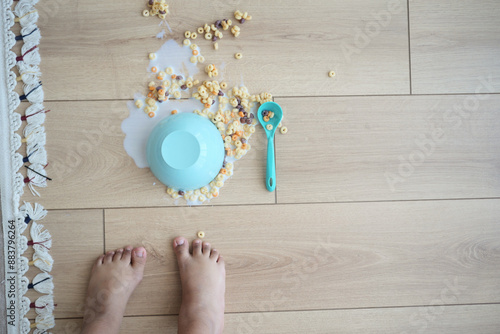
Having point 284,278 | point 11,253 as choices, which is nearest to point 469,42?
point 284,278

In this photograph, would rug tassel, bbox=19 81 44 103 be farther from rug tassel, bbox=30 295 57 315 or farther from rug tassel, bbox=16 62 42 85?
rug tassel, bbox=30 295 57 315

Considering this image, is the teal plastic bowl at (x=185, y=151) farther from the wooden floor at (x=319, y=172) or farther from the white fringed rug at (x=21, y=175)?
the white fringed rug at (x=21, y=175)

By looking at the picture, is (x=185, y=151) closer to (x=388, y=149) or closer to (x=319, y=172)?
(x=319, y=172)

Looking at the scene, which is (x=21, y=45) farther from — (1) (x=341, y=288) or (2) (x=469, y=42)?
(2) (x=469, y=42)

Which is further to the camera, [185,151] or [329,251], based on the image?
[329,251]

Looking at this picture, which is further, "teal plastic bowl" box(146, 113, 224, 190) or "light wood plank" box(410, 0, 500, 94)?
"light wood plank" box(410, 0, 500, 94)

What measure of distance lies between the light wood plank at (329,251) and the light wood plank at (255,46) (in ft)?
0.99

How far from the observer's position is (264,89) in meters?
0.89

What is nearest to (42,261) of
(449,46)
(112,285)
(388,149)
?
(112,285)

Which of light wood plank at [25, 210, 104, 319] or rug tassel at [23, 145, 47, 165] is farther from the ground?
rug tassel at [23, 145, 47, 165]

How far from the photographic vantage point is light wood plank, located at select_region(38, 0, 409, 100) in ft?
2.90

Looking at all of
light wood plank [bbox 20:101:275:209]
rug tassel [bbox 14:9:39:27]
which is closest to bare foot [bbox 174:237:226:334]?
light wood plank [bbox 20:101:275:209]

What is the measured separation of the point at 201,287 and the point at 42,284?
378 mm

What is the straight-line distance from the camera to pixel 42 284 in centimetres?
88
